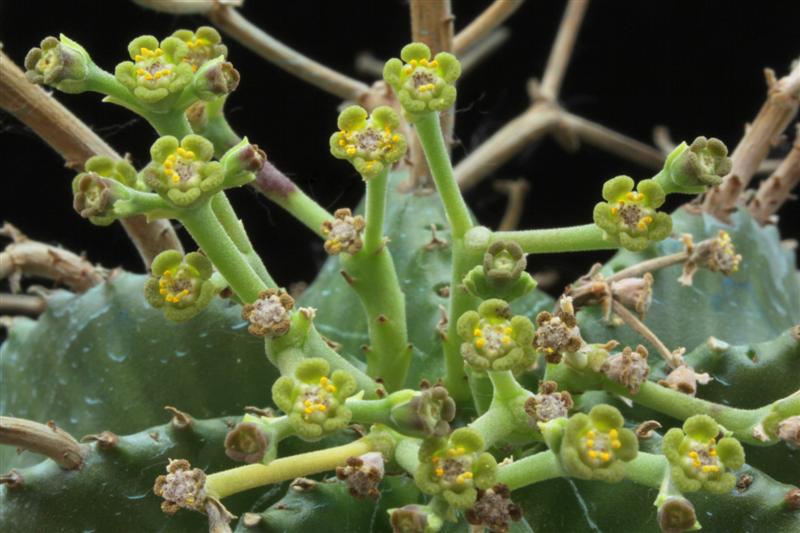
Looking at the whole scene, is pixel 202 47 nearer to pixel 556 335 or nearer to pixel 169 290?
pixel 169 290

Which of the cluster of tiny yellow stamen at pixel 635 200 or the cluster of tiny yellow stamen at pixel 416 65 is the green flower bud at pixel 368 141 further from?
the cluster of tiny yellow stamen at pixel 635 200

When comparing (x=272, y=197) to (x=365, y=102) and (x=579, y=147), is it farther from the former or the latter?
(x=579, y=147)

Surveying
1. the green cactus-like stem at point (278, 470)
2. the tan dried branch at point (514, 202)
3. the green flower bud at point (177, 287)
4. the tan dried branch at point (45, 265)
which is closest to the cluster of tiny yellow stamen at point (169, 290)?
the green flower bud at point (177, 287)

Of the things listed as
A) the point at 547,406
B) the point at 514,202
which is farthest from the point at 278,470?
the point at 514,202

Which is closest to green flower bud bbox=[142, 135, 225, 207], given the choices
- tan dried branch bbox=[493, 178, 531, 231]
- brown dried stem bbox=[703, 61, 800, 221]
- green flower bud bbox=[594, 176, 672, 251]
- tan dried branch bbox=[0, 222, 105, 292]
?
green flower bud bbox=[594, 176, 672, 251]

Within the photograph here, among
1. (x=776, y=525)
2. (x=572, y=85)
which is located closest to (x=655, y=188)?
(x=776, y=525)

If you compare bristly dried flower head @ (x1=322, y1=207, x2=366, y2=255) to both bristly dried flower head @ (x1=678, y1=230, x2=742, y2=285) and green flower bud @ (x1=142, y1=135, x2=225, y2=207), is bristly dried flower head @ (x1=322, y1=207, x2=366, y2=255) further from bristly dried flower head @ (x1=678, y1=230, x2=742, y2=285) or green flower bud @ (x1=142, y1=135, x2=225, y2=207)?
bristly dried flower head @ (x1=678, y1=230, x2=742, y2=285)
